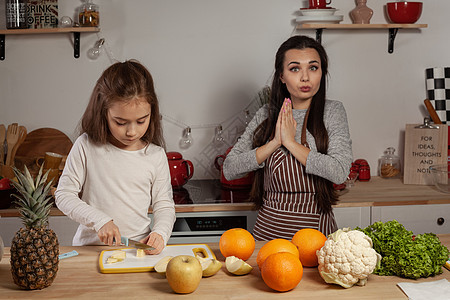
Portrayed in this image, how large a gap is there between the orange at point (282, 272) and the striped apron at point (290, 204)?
0.85m

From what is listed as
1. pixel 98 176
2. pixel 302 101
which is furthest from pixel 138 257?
pixel 302 101

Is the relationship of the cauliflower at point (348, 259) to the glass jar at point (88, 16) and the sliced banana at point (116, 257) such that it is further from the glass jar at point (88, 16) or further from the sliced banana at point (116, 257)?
the glass jar at point (88, 16)

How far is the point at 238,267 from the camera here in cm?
130

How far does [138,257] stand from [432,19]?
2.38 meters

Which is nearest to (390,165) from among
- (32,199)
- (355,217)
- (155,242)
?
(355,217)

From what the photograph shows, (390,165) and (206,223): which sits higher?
(390,165)

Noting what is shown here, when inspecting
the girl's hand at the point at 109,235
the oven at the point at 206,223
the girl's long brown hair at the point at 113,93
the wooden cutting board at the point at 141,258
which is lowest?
the oven at the point at 206,223

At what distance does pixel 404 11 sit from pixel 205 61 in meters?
1.10

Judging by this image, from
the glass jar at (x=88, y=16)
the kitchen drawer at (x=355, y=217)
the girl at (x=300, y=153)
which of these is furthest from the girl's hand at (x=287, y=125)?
the glass jar at (x=88, y=16)

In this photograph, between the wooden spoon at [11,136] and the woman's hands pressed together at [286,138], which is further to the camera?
the wooden spoon at [11,136]

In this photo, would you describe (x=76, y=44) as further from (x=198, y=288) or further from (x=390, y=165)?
(x=198, y=288)

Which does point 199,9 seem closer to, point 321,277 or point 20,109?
point 20,109

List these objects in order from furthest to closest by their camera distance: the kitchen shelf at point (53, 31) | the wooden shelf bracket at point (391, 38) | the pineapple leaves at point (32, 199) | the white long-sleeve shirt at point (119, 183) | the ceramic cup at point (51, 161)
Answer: the wooden shelf bracket at point (391, 38), the kitchen shelf at point (53, 31), the ceramic cup at point (51, 161), the white long-sleeve shirt at point (119, 183), the pineapple leaves at point (32, 199)

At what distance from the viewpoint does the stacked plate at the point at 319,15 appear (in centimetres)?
281
